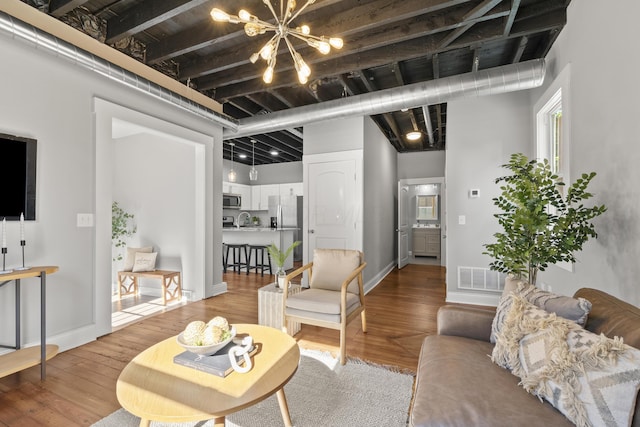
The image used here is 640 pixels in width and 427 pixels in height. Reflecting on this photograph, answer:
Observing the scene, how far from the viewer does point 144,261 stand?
440cm

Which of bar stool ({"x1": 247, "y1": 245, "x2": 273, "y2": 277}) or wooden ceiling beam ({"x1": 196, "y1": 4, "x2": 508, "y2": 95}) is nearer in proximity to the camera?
wooden ceiling beam ({"x1": 196, "y1": 4, "x2": 508, "y2": 95})

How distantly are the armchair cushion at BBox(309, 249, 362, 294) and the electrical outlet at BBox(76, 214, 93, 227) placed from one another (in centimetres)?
227

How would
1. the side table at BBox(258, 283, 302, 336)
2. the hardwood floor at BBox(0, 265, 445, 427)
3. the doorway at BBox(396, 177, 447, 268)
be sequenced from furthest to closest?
the doorway at BBox(396, 177, 447, 268)
the side table at BBox(258, 283, 302, 336)
the hardwood floor at BBox(0, 265, 445, 427)

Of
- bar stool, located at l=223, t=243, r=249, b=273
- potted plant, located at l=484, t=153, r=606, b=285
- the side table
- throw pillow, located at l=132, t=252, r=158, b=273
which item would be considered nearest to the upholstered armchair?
the side table

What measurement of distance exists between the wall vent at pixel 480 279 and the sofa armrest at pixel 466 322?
2.52 meters

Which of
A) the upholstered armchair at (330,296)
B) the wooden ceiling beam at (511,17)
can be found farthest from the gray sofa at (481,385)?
the wooden ceiling beam at (511,17)

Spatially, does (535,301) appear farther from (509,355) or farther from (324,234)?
(324,234)

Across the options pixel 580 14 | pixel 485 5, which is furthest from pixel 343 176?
pixel 580 14

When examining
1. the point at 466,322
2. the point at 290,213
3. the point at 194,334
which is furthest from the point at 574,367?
the point at 290,213

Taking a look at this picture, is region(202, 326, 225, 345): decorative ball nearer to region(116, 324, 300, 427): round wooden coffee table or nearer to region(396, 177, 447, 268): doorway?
region(116, 324, 300, 427): round wooden coffee table

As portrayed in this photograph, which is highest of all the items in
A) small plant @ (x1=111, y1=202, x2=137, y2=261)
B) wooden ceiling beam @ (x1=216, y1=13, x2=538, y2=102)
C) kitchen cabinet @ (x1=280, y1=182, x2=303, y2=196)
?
wooden ceiling beam @ (x1=216, y1=13, x2=538, y2=102)

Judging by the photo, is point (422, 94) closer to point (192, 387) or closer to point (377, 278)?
point (377, 278)

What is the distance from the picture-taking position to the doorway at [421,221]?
7.17 metres

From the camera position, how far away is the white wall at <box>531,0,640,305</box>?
1725 mm
